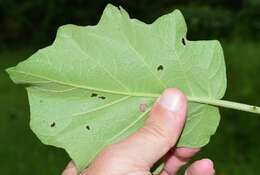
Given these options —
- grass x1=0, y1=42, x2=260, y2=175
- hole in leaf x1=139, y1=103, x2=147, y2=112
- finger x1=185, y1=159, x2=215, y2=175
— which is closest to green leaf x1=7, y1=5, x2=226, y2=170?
hole in leaf x1=139, y1=103, x2=147, y2=112

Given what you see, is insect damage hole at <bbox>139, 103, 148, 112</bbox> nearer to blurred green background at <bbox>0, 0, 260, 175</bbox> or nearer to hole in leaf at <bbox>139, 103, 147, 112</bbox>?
hole in leaf at <bbox>139, 103, 147, 112</bbox>

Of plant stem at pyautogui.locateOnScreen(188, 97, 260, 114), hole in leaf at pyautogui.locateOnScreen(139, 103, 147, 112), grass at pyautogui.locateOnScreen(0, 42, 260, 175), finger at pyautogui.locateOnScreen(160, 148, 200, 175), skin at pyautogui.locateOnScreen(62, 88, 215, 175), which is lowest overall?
grass at pyautogui.locateOnScreen(0, 42, 260, 175)

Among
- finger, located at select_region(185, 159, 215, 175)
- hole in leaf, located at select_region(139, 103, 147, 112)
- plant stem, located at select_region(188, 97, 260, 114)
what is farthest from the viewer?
finger, located at select_region(185, 159, 215, 175)

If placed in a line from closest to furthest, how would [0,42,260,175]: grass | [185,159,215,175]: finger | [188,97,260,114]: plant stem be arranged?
[188,97,260,114]: plant stem, [185,159,215,175]: finger, [0,42,260,175]: grass

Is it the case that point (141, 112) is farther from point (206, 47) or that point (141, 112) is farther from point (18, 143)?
point (18, 143)

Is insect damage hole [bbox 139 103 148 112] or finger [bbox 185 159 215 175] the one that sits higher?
insect damage hole [bbox 139 103 148 112]

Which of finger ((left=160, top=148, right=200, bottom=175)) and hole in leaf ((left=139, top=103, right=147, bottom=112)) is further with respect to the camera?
finger ((left=160, top=148, right=200, bottom=175))

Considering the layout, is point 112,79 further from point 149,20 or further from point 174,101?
point 149,20

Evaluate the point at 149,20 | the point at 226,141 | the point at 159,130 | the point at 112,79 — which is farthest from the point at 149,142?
the point at 149,20
